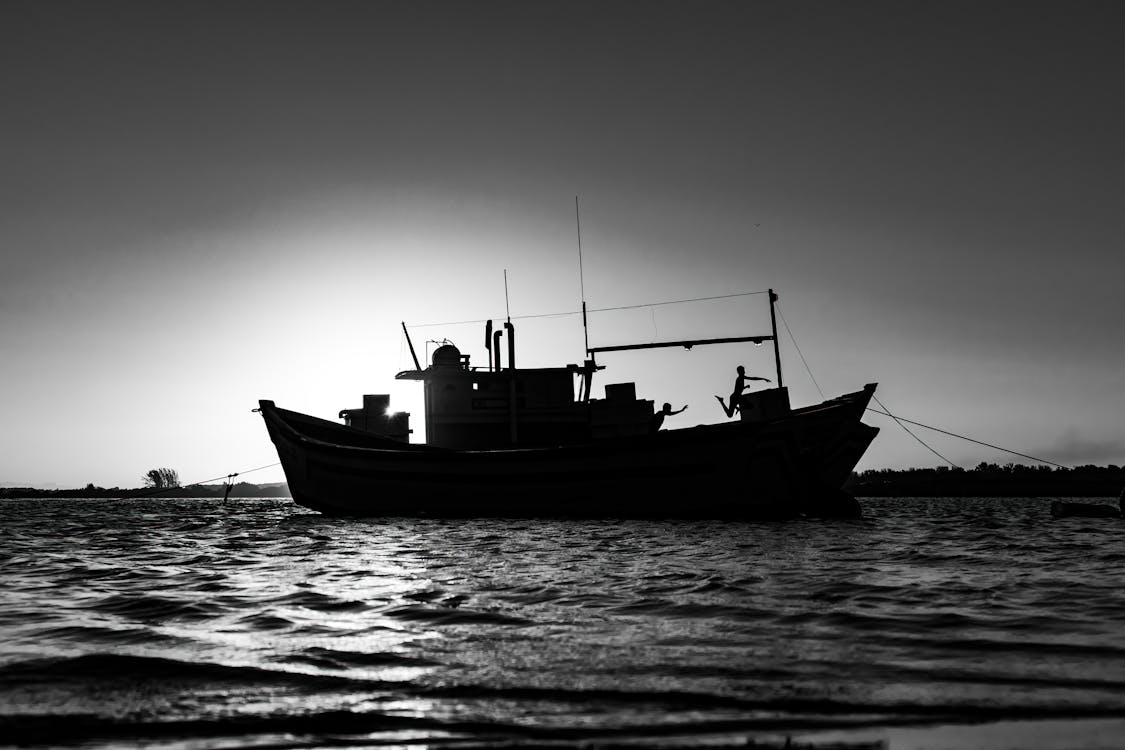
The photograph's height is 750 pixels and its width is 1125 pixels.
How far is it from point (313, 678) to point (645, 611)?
9.35ft

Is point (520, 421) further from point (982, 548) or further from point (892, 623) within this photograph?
point (892, 623)

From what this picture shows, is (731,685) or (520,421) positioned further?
(520,421)

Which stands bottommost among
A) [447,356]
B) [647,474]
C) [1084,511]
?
[1084,511]

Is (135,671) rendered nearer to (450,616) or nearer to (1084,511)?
(450,616)

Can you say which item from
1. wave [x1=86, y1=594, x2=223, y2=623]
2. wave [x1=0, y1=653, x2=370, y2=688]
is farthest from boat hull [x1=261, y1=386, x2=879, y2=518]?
wave [x1=0, y1=653, x2=370, y2=688]

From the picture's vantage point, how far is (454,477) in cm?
2383

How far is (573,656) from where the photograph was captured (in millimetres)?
4215

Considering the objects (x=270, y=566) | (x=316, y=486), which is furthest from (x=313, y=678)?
(x=316, y=486)

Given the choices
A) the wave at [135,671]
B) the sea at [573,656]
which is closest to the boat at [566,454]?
the sea at [573,656]

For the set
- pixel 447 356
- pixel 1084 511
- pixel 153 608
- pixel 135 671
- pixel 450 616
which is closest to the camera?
pixel 135 671

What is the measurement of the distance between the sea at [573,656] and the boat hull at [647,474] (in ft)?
39.2

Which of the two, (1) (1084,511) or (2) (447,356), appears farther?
(2) (447,356)

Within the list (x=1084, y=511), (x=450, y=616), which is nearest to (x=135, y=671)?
(x=450, y=616)

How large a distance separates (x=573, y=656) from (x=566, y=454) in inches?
724
